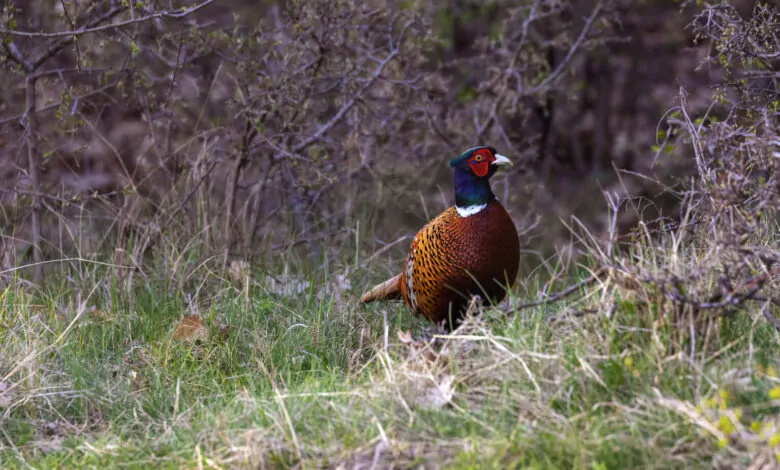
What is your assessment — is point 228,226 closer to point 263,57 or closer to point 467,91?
point 263,57

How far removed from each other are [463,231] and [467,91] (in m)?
3.76

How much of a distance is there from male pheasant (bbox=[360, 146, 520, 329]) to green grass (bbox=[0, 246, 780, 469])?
417mm

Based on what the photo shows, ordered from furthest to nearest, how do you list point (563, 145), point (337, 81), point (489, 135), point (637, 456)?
point (563, 145), point (489, 135), point (337, 81), point (637, 456)

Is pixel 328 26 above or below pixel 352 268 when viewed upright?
above

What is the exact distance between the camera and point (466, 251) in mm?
3998

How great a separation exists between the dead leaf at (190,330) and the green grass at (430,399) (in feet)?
0.16

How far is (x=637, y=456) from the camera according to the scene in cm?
254

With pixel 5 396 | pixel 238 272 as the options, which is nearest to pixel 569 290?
pixel 5 396

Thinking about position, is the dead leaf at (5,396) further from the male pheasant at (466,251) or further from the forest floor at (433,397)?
the male pheasant at (466,251)

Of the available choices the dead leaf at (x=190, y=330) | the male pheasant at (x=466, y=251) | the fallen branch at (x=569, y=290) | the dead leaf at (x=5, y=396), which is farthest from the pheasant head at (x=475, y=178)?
the dead leaf at (x=5, y=396)

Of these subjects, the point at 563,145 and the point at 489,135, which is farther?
the point at 563,145

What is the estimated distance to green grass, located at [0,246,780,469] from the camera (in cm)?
259

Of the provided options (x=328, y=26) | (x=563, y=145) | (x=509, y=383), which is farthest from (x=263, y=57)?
(x=563, y=145)

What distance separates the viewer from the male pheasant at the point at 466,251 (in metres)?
3.99
